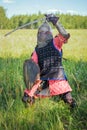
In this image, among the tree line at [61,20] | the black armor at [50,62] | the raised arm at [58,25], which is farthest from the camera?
the tree line at [61,20]

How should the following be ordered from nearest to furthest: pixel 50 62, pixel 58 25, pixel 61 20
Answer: pixel 58 25 → pixel 50 62 → pixel 61 20

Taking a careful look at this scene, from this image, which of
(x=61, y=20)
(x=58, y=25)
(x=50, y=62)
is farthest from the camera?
(x=61, y=20)

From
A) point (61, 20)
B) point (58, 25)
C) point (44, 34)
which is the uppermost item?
point (58, 25)

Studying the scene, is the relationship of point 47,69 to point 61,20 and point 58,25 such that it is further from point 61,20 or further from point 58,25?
point 61,20

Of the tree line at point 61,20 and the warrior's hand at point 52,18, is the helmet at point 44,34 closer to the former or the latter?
the warrior's hand at point 52,18

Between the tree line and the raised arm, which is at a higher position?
the raised arm

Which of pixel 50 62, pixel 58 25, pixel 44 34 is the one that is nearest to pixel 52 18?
pixel 58 25

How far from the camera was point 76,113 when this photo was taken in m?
4.59

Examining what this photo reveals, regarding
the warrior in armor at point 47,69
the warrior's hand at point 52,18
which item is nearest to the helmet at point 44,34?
the warrior in armor at point 47,69

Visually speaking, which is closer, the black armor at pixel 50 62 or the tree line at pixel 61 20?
the black armor at pixel 50 62

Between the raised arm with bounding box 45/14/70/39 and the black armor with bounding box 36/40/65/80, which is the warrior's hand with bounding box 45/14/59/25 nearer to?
the raised arm with bounding box 45/14/70/39

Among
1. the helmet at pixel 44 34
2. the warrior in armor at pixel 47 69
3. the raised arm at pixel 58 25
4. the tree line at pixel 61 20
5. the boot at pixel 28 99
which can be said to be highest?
the raised arm at pixel 58 25

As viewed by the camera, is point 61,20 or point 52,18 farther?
point 61,20

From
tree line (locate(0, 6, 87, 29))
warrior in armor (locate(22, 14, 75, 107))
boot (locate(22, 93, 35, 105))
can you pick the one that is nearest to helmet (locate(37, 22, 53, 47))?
warrior in armor (locate(22, 14, 75, 107))
